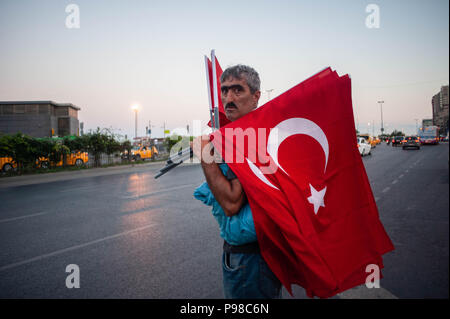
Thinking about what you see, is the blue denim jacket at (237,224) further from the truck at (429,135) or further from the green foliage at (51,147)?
the truck at (429,135)

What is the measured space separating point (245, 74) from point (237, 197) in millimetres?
766

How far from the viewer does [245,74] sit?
170 cm

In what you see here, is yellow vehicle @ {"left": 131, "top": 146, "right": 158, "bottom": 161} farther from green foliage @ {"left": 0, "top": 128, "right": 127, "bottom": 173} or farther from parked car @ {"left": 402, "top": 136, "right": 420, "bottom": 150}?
parked car @ {"left": 402, "top": 136, "right": 420, "bottom": 150}

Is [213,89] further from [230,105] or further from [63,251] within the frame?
[63,251]

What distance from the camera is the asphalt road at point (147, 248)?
3.19m

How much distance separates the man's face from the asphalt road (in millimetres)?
2240

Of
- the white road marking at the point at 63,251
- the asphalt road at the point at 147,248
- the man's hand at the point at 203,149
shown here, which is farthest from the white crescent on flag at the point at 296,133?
the white road marking at the point at 63,251

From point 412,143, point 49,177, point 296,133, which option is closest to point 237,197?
point 296,133

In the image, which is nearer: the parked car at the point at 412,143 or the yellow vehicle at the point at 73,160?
the yellow vehicle at the point at 73,160

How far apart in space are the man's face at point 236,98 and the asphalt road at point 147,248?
88.2 inches

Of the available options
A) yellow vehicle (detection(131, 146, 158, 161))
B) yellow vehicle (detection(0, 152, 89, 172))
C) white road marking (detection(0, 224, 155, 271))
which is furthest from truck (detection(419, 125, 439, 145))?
white road marking (detection(0, 224, 155, 271))
